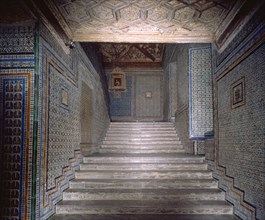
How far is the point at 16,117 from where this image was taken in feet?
11.3

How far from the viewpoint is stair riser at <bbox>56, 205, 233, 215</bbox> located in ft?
13.5

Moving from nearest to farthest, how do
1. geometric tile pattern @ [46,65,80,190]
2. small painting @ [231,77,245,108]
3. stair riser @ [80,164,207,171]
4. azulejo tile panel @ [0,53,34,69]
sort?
azulejo tile panel @ [0,53,34,69]
small painting @ [231,77,245,108]
geometric tile pattern @ [46,65,80,190]
stair riser @ [80,164,207,171]

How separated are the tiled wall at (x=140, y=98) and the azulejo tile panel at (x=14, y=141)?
32.7ft

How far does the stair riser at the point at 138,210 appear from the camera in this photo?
13.5 ft

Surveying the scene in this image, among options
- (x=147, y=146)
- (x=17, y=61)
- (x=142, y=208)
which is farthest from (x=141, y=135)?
(x=17, y=61)

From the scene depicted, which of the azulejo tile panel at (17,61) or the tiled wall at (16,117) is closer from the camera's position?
the tiled wall at (16,117)

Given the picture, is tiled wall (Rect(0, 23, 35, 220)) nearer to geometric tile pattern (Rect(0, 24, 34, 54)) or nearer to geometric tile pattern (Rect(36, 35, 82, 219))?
geometric tile pattern (Rect(0, 24, 34, 54))

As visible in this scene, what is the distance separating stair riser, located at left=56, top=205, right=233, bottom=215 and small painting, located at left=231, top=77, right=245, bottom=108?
176 centimetres

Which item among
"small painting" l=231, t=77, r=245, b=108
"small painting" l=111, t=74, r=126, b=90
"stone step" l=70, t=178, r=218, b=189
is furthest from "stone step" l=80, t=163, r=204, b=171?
"small painting" l=111, t=74, r=126, b=90

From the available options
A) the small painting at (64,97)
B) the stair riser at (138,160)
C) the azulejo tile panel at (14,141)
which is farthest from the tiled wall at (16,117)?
the stair riser at (138,160)

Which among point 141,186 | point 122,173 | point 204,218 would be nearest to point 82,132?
point 122,173

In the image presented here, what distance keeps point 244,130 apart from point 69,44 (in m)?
3.45

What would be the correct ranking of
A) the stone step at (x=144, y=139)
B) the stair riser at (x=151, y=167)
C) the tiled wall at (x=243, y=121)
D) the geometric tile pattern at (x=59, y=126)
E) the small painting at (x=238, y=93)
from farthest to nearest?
the stone step at (x=144, y=139)
the stair riser at (x=151, y=167)
the geometric tile pattern at (x=59, y=126)
the small painting at (x=238, y=93)
the tiled wall at (x=243, y=121)

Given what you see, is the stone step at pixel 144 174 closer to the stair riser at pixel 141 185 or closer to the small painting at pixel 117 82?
the stair riser at pixel 141 185
